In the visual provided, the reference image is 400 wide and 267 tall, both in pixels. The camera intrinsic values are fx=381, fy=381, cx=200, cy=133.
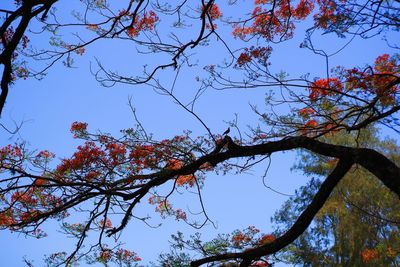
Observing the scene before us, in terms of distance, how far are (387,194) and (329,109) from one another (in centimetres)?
582

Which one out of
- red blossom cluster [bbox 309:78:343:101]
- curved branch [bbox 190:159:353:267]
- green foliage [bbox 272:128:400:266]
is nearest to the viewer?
curved branch [bbox 190:159:353:267]

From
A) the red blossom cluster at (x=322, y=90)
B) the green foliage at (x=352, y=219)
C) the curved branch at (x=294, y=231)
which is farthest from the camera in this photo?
the green foliage at (x=352, y=219)

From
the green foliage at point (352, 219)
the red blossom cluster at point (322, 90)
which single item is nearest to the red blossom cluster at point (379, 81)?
the red blossom cluster at point (322, 90)

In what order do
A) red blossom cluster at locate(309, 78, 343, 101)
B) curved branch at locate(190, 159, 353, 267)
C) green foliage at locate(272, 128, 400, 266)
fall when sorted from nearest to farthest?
1. curved branch at locate(190, 159, 353, 267)
2. red blossom cluster at locate(309, 78, 343, 101)
3. green foliage at locate(272, 128, 400, 266)

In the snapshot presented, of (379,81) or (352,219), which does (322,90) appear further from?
(352,219)

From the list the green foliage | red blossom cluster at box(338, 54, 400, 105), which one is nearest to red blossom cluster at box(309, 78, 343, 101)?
red blossom cluster at box(338, 54, 400, 105)

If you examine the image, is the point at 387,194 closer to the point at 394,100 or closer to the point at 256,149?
the point at 394,100

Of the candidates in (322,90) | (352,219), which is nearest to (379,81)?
(322,90)

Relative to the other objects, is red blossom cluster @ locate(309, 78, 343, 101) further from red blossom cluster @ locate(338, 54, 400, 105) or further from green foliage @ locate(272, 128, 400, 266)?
green foliage @ locate(272, 128, 400, 266)

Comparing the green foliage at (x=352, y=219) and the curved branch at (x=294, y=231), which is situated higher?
the green foliage at (x=352, y=219)

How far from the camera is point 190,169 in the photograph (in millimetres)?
2979

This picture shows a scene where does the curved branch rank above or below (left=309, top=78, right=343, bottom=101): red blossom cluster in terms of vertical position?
below

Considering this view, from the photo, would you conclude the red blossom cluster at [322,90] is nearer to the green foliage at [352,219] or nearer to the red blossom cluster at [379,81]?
the red blossom cluster at [379,81]

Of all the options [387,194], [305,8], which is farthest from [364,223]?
[305,8]
